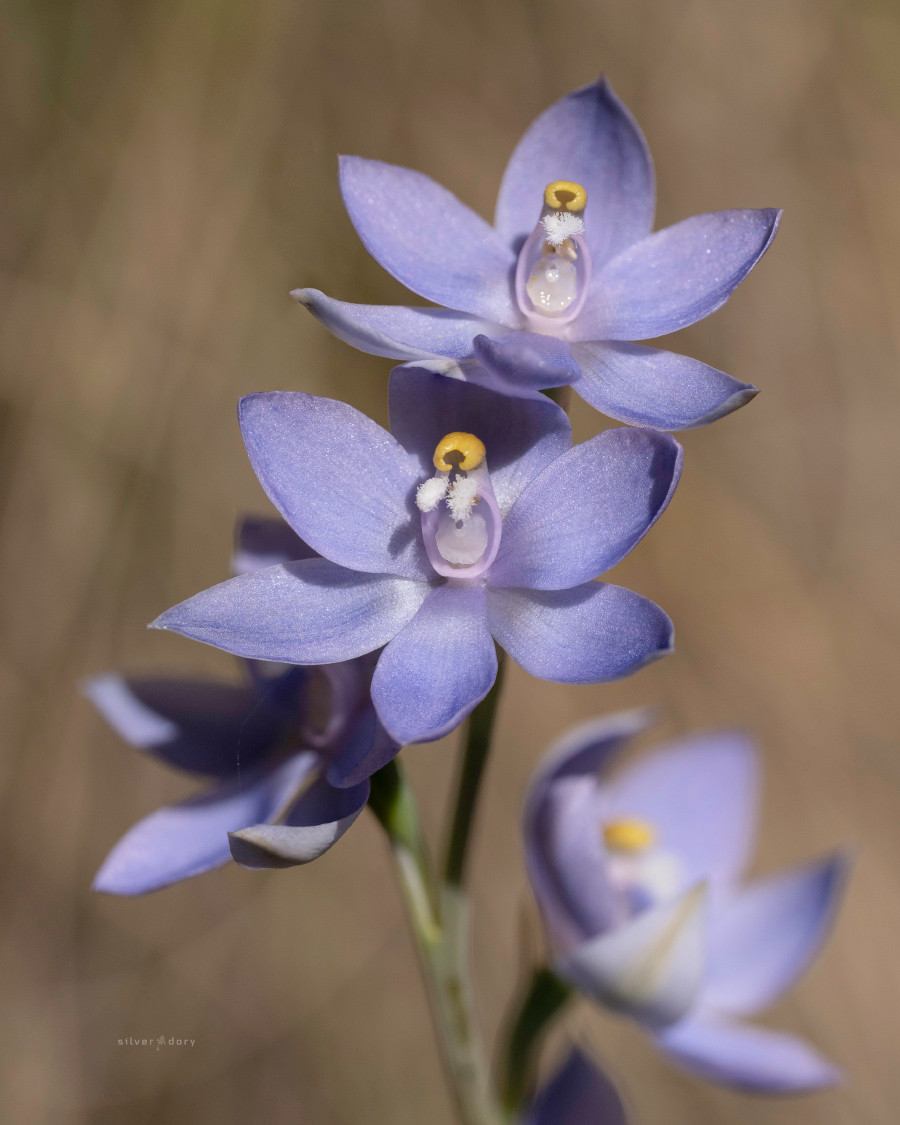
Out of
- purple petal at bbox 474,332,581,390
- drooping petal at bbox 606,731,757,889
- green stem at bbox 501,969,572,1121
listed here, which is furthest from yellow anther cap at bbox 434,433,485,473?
drooping petal at bbox 606,731,757,889

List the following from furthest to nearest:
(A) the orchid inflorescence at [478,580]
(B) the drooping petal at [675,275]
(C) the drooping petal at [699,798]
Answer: (C) the drooping petal at [699,798]
(B) the drooping petal at [675,275]
(A) the orchid inflorescence at [478,580]

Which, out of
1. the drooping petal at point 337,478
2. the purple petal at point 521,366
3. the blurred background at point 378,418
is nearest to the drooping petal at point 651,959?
the drooping petal at point 337,478

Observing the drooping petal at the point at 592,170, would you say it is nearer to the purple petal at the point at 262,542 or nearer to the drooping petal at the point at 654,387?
the drooping petal at the point at 654,387

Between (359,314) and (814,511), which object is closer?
(359,314)

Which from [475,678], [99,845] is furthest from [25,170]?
[475,678]

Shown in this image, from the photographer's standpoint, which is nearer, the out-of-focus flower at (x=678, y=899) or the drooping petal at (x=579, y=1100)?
the out-of-focus flower at (x=678, y=899)

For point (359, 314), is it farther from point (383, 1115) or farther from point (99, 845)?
point (383, 1115)

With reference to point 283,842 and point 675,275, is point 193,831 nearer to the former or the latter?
point 283,842
